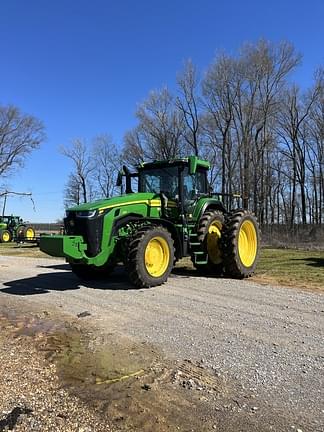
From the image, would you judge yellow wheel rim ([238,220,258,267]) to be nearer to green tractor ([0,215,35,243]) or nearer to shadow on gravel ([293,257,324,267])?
shadow on gravel ([293,257,324,267])

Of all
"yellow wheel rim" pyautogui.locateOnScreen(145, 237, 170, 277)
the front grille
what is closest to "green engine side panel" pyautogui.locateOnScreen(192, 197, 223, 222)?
"yellow wheel rim" pyautogui.locateOnScreen(145, 237, 170, 277)

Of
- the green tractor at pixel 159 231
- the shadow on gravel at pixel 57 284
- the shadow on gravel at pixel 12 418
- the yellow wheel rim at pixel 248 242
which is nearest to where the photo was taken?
the shadow on gravel at pixel 12 418

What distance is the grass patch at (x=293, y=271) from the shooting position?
10.8m

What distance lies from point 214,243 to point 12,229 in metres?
27.9

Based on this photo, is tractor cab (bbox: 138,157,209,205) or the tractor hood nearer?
the tractor hood

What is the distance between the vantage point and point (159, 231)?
10.4 meters

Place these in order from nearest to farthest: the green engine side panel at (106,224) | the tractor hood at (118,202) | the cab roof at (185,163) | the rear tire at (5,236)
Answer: the green engine side panel at (106,224), the tractor hood at (118,202), the cab roof at (185,163), the rear tire at (5,236)

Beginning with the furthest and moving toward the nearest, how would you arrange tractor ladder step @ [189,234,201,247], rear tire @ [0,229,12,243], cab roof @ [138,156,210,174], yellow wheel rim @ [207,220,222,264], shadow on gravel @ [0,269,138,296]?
rear tire @ [0,229,12,243] < yellow wheel rim @ [207,220,222,264] < tractor ladder step @ [189,234,201,247] < cab roof @ [138,156,210,174] < shadow on gravel @ [0,269,138,296]

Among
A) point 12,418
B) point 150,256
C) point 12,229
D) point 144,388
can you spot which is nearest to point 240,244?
point 150,256

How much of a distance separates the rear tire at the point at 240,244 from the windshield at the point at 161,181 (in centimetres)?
160

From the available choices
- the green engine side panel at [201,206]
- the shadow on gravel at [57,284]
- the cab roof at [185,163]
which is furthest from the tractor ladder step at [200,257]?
the cab roof at [185,163]

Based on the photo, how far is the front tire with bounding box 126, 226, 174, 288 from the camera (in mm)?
9883

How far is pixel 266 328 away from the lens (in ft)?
21.8

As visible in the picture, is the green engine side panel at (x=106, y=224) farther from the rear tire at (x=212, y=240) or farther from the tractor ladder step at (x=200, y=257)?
the tractor ladder step at (x=200, y=257)
